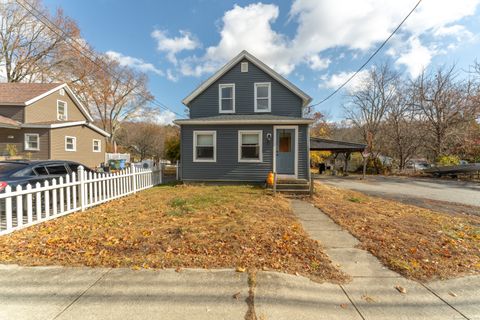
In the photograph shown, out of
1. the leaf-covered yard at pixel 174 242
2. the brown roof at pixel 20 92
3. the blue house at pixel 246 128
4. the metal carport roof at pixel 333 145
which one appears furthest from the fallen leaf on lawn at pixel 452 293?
the brown roof at pixel 20 92

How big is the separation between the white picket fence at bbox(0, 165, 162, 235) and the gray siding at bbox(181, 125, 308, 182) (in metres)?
2.36

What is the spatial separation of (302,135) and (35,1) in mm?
31050

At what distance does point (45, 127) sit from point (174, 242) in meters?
17.7

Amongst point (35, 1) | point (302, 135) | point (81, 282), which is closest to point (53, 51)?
point (35, 1)

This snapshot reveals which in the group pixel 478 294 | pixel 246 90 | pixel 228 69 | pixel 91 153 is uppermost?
pixel 228 69

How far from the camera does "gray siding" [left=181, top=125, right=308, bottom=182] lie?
36.3 feet

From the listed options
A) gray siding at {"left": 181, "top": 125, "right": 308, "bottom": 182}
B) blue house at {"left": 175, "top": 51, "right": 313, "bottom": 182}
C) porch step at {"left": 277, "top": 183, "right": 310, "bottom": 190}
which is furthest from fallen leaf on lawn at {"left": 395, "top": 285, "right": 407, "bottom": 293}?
gray siding at {"left": 181, "top": 125, "right": 308, "bottom": 182}

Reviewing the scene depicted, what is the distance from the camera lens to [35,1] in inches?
888

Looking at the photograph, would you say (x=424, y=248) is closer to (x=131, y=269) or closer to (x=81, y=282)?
(x=131, y=269)

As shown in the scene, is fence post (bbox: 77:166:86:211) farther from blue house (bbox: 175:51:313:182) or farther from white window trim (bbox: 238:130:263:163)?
white window trim (bbox: 238:130:263:163)

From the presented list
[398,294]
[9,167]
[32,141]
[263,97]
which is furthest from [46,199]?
[32,141]

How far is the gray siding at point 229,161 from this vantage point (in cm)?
1105

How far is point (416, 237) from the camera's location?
441 cm

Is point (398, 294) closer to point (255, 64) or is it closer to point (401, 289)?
point (401, 289)
